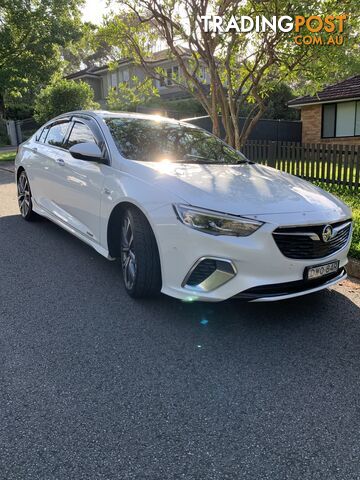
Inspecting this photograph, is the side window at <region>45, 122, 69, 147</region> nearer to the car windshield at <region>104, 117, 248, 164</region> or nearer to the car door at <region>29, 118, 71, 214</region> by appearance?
the car door at <region>29, 118, 71, 214</region>

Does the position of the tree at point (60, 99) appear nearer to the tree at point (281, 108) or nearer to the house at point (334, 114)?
the house at point (334, 114)

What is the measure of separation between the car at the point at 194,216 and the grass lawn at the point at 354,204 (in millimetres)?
1120

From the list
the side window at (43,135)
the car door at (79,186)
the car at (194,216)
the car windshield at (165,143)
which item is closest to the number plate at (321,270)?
the car at (194,216)

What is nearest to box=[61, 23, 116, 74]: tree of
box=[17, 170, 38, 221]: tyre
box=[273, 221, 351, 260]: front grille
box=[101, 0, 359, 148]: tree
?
box=[101, 0, 359, 148]: tree

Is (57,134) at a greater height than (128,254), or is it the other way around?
(57,134)

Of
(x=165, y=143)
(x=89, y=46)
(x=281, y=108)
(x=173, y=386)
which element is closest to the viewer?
(x=173, y=386)

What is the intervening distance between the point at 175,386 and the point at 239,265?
95 centimetres

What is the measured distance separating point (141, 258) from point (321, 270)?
1.42 m

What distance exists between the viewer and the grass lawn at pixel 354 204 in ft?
15.8

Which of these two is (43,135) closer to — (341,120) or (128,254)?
(128,254)

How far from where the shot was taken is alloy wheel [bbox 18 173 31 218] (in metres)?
6.46

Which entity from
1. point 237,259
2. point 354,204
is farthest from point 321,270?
point 354,204

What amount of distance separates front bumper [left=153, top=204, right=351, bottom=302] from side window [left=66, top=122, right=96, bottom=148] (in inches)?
75.7

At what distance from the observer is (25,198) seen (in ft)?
21.6
